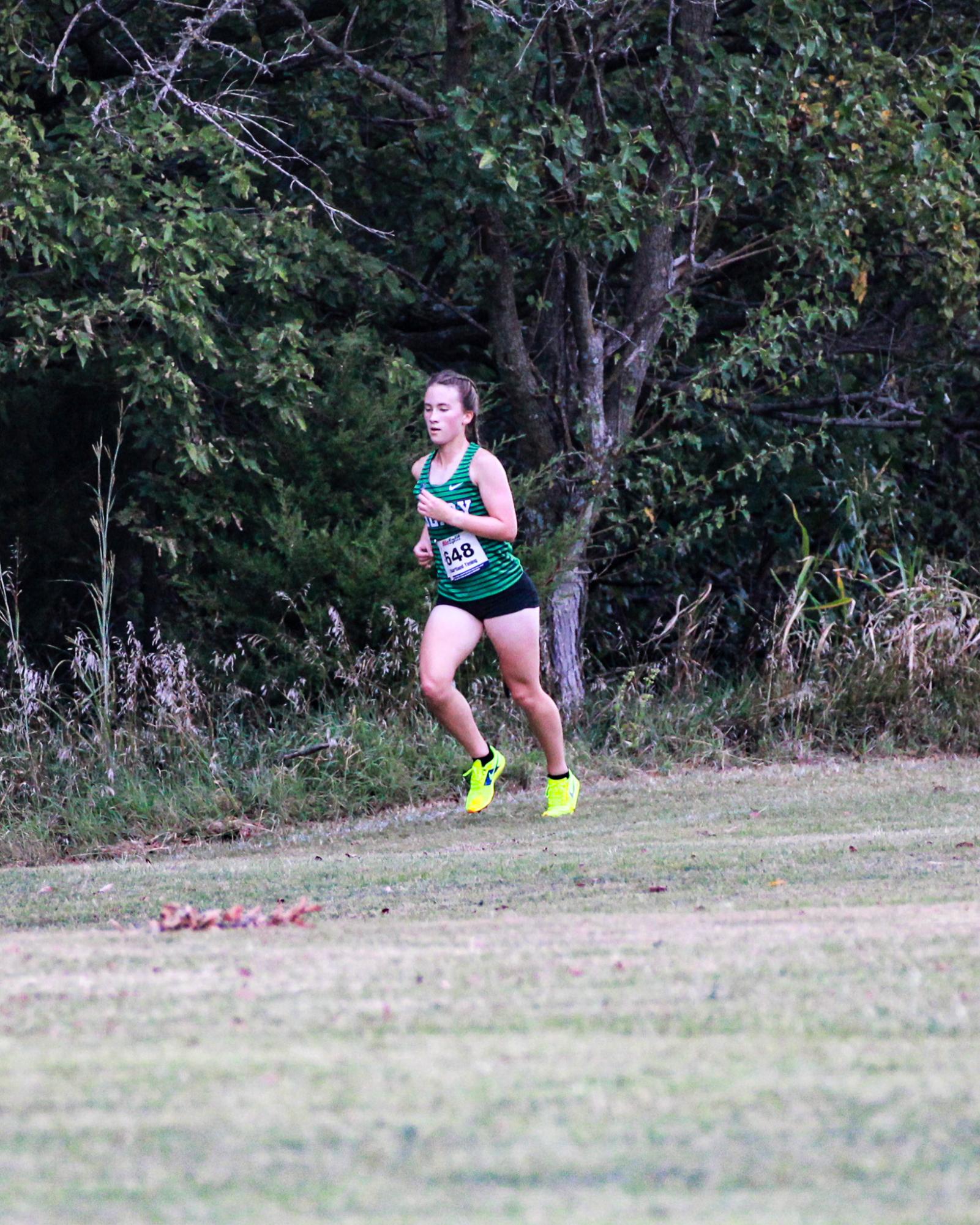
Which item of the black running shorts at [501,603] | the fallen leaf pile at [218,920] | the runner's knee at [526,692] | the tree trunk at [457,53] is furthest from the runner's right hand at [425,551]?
the tree trunk at [457,53]

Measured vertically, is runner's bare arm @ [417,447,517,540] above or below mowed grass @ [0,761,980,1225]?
above

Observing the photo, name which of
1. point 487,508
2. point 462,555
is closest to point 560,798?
point 462,555

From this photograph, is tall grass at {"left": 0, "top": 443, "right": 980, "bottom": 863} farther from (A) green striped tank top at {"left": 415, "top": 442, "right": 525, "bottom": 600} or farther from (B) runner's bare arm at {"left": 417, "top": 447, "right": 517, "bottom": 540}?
(B) runner's bare arm at {"left": 417, "top": 447, "right": 517, "bottom": 540}

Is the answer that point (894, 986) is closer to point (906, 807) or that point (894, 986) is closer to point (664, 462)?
point (906, 807)

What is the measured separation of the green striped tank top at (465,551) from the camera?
7199 mm

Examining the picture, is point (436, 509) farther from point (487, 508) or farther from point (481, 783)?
point (481, 783)

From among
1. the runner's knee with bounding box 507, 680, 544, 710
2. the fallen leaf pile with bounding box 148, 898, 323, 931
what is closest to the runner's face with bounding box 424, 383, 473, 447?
the runner's knee with bounding box 507, 680, 544, 710

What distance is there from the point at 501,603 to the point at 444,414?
917 mm

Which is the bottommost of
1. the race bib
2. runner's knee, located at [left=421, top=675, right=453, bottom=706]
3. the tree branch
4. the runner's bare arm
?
runner's knee, located at [left=421, top=675, right=453, bottom=706]

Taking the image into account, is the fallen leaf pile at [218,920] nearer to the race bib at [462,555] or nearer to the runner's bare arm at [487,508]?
the runner's bare arm at [487,508]

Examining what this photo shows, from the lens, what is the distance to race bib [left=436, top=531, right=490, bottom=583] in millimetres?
7219

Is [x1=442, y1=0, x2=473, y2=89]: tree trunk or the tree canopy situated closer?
the tree canopy

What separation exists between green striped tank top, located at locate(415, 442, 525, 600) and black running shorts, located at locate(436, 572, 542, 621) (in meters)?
0.02

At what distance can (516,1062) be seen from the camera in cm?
252
